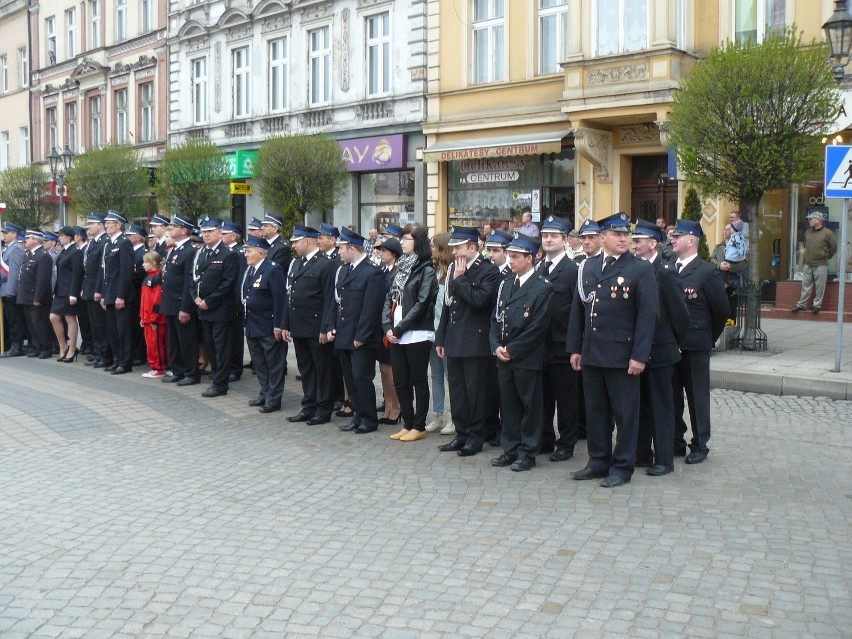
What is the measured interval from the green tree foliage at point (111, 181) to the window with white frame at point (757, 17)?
15533 mm

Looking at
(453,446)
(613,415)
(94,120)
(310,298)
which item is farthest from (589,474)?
(94,120)

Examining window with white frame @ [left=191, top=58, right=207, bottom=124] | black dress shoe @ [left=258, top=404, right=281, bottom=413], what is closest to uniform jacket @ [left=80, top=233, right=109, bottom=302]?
black dress shoe @ [left=258, top=404, right=281, bottom=413]

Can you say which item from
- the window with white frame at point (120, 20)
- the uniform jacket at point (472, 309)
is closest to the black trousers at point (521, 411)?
the uniform jacket at point (472, 309)

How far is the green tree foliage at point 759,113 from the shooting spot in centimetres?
1302

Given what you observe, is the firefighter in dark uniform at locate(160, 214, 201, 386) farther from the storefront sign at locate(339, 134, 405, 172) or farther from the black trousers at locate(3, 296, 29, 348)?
the storefront sign at locate(339, 134, 405, 172)

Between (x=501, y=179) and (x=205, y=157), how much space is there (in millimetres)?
7256

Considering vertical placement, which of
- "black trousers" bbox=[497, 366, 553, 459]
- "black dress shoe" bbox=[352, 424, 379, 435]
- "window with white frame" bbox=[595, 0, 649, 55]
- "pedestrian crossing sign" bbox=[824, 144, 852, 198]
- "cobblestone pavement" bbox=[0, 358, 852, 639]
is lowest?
"cobblestone pavement" bbox=[0, 358, 852, 639]

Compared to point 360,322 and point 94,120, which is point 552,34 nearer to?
point 360,322

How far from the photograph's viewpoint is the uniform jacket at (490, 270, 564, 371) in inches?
302

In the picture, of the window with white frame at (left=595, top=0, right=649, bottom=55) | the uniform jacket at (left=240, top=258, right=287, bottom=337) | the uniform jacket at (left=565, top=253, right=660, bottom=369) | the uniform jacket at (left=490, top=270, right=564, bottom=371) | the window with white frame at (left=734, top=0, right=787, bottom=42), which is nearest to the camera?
the uniform jacket at (left=565, top=253, right=660, bottom=369)

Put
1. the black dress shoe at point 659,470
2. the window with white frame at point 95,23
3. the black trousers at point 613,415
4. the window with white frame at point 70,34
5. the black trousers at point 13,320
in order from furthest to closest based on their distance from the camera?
1. the window with white frame at point 70,34
2. the window with white frame at point 95,23
3. the black trousers at point 13,320
4. the black dress shoe at point 659,470
5. the black trousers at point 613,415

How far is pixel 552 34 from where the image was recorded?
21.6m

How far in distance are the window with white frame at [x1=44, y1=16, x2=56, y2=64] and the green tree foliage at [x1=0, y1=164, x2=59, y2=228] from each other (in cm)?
912

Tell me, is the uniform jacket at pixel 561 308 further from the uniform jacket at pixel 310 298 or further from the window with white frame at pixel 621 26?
the window with white frame at pixel 621 26
